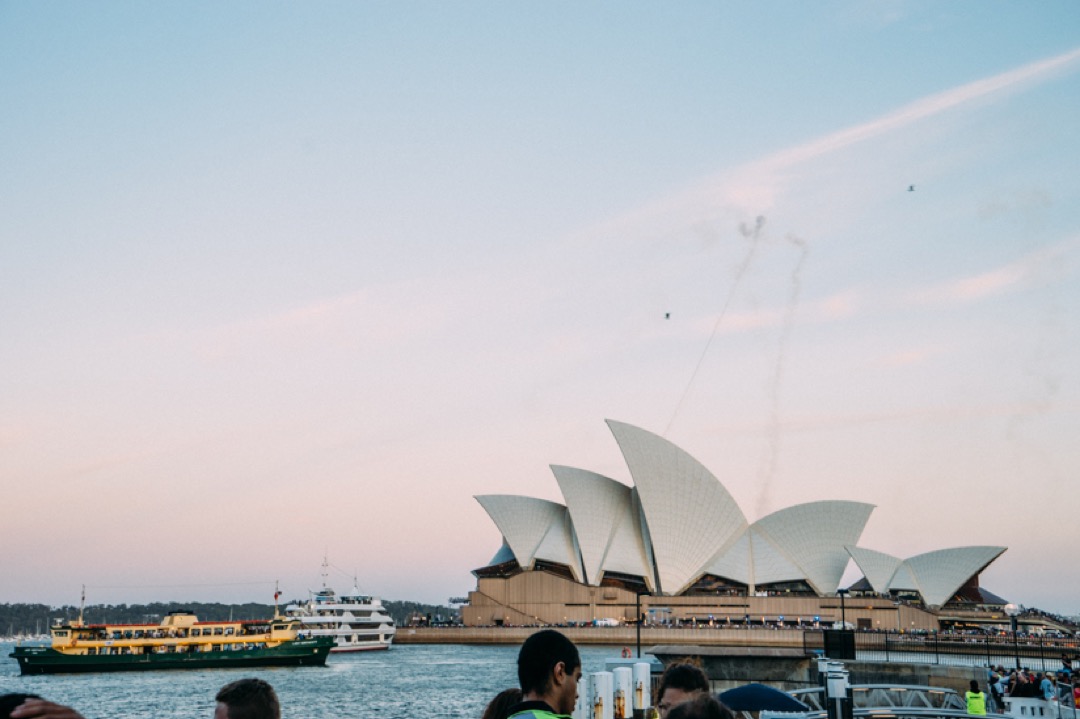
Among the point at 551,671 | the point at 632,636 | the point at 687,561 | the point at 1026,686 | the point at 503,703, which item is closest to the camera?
the point at 551,671

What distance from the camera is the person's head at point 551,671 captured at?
312 centimetres

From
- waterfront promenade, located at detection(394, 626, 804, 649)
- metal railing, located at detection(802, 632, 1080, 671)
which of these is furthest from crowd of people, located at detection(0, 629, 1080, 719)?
Answer: waterfront promenade, located at detection(394, 626, 804, 649)

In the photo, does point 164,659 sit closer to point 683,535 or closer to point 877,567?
point 683,535

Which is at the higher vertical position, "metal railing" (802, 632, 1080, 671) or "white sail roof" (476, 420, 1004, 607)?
"white sail roof" (476, 420, 1004, 607)

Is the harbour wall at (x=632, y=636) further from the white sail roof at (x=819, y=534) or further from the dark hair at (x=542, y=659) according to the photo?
the dark hair at (x=542, y=659)

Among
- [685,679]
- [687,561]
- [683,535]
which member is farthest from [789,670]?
[687,561]

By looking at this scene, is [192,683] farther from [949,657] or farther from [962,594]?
[962,594]

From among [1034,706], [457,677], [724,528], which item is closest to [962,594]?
[724,528]

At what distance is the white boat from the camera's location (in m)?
66.2

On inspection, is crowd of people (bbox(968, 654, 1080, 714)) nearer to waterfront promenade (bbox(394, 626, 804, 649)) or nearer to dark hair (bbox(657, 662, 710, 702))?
dark hair (bbox(657, 662, 710, 702))

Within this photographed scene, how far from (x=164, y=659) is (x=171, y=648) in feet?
3.58

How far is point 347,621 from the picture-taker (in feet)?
220

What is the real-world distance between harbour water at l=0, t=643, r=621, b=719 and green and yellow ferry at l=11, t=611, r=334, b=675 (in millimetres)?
686

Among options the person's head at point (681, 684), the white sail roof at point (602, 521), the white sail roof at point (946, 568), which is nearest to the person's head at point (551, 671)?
the person's head at point (681, 684)
